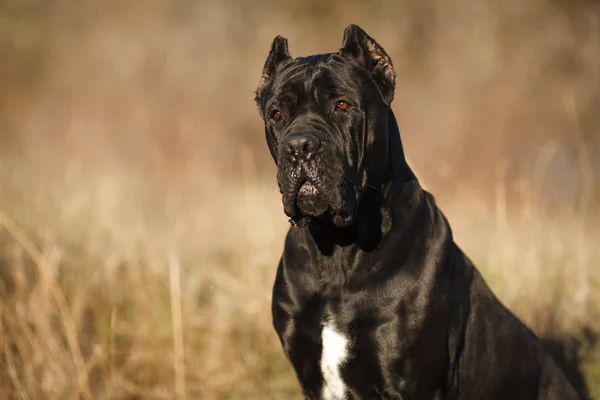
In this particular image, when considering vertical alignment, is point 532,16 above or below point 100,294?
above

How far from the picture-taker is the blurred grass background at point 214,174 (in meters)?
4.36

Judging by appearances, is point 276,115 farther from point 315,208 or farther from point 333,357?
point 333,357

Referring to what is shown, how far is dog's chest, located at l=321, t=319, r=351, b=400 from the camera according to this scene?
2.87m

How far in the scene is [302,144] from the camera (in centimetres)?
272

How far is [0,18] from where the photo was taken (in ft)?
43.2

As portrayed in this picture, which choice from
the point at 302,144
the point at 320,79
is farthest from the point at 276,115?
the point at 302,144

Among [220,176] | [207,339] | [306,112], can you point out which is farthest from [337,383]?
[220,176]

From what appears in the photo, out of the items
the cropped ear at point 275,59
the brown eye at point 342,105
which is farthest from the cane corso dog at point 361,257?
the cropped ear at point 275,59

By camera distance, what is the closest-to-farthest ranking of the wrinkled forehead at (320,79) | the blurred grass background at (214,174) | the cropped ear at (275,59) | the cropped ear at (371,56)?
the wrinkled forehead at (320,79)
the cropped ear at (371,56)
the cropped ear at (275,59)
the blurred grass background at (214,174)

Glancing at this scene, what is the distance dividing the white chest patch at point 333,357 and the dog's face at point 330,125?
17.3 inches

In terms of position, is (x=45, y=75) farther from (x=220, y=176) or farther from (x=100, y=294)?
(x=100, y=294)

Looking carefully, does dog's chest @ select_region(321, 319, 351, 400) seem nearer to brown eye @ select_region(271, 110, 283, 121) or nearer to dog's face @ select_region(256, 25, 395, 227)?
dog's face @ select_region(256, 25, 395, 227)

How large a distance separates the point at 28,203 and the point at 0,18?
8.41 m

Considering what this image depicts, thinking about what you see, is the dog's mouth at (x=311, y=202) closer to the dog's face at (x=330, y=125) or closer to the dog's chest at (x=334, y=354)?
the dog's face at (x=330, y=125)
